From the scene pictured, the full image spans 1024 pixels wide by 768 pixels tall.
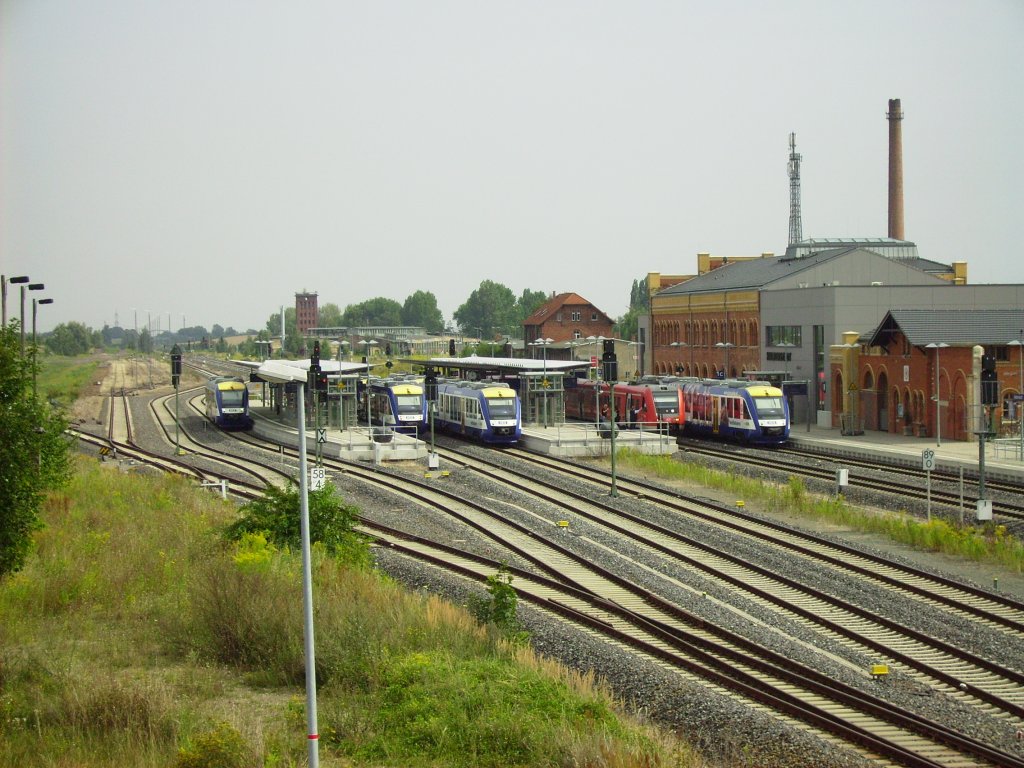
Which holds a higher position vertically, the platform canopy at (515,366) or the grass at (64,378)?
the platform canopy at (515,366)

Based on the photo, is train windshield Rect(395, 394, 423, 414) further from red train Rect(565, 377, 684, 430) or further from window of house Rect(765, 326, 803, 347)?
window of house Rect(765, 326, 803, 347)

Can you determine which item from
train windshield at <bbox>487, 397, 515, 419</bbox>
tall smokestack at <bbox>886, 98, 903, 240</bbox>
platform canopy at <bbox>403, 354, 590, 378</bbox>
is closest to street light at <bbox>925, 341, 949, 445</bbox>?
platform canopy at <bbox>403, 354, 590, 378</bbox>

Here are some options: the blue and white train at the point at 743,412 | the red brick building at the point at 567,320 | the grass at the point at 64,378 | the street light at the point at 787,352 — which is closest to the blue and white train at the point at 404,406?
the blue and white train at the point at 743,412

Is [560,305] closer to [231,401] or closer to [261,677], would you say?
[231,401]

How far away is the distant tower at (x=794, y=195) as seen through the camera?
104 metres

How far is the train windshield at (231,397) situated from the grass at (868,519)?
24919 millimetres

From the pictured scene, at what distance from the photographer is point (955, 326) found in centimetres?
4925

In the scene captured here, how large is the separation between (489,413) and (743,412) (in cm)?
1039

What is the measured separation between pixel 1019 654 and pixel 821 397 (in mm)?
41951

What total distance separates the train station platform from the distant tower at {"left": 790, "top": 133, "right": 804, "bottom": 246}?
5251 centimetres

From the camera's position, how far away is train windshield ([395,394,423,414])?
52.6m

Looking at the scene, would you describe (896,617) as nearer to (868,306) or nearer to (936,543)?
(936,543)

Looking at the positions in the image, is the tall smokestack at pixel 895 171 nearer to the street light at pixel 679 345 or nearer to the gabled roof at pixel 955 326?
the street light at pixel 679 345

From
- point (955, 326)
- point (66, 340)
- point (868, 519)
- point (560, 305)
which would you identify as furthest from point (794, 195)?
point (66, 340)
